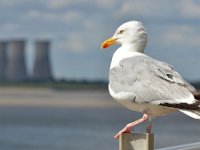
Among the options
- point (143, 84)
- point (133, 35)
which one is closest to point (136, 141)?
point (143, 84)

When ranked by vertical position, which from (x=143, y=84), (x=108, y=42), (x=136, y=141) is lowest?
(x=136, y=141)

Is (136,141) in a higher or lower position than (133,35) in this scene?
lower

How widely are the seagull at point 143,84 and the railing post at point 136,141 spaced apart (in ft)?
0.08

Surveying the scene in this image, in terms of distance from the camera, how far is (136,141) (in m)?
2.64

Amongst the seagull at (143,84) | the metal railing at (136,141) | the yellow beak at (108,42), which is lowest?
the metal railing at (136,141)

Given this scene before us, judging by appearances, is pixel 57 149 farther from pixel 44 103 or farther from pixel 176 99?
pixel 44 103

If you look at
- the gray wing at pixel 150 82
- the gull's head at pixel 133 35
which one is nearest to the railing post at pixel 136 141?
the gray wing at pixel 150 82

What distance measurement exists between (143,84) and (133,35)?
0.22m

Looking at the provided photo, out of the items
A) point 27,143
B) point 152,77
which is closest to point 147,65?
point 152,77

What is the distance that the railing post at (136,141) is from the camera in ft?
8.55

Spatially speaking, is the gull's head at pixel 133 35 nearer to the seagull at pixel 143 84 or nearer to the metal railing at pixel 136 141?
the seagull at pixel 143 84

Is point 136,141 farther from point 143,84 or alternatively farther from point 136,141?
point 143,84

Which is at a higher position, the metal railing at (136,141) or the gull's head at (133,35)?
the gull's head at (133,35)

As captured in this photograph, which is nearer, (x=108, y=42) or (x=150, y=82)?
(x=150, y=82)
